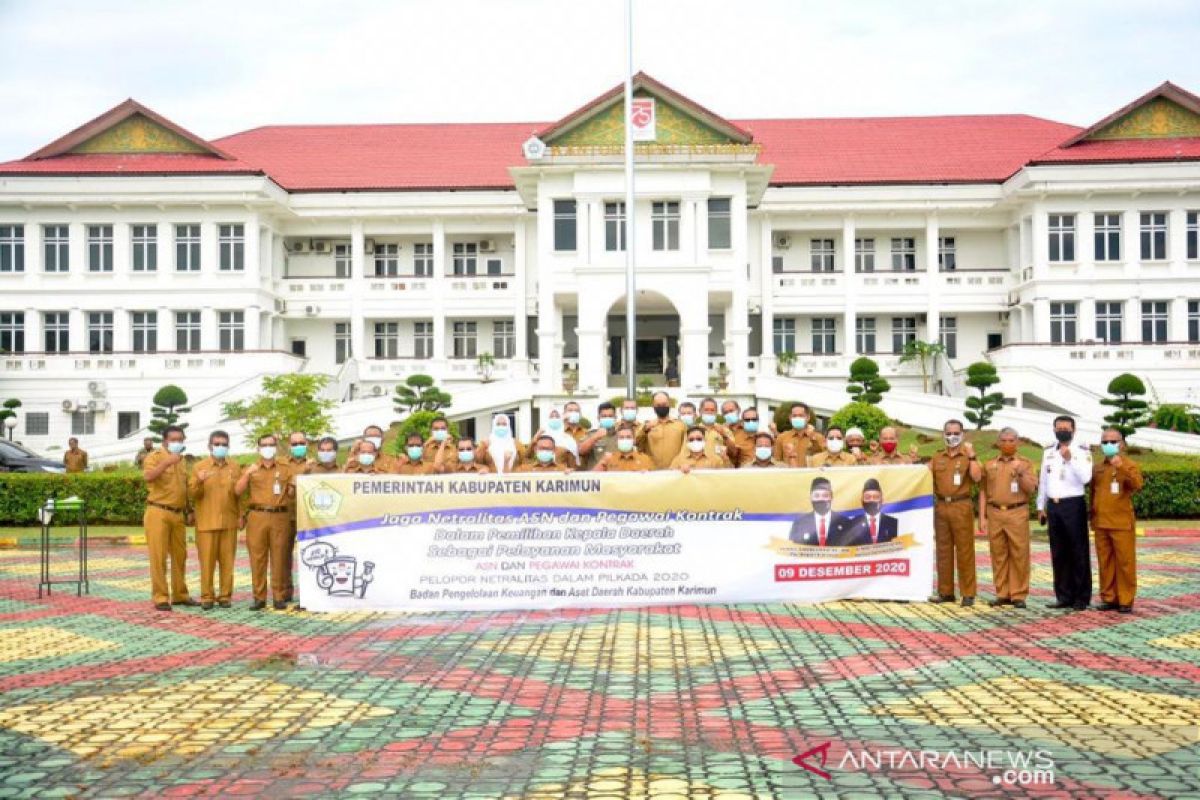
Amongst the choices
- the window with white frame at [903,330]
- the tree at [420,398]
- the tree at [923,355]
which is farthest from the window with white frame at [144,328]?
the window with white frame at [903,330]

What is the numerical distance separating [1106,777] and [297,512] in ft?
28.2

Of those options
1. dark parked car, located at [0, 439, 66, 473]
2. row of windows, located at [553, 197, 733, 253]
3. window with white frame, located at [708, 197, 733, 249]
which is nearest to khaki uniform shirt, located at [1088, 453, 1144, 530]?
dark parked car, located at [0, 439, 66, 473]

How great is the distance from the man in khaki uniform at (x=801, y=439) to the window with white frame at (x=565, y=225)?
2686 cm

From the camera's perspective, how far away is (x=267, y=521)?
13.1 meters

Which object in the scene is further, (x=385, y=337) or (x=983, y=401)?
(x=385, y=337)

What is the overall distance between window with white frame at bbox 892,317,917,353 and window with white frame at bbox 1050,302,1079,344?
18.2ft

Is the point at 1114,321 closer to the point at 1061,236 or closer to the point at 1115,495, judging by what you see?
the point at 1061,236

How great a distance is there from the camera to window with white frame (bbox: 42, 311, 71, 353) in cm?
4628

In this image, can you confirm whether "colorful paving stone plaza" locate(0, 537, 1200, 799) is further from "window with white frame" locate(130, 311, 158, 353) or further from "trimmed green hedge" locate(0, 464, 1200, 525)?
"window with white frame" locate(130, 311, 158, 353)

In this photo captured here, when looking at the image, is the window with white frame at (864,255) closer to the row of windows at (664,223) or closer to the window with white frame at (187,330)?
the row of windows at (664,223)

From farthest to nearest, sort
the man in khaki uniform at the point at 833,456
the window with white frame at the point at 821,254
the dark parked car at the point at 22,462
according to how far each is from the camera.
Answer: the window with white frame at the point at 821,254
the dark parked car at the point at 22,462
the man in khaki uniform at the point at 833,456

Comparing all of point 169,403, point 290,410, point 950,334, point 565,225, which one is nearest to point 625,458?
point 290,410

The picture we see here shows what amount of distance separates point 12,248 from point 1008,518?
142 feet

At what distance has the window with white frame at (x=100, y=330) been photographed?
46.4 meters
